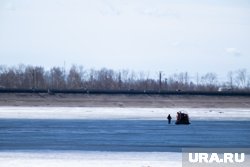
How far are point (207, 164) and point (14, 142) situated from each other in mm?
12366

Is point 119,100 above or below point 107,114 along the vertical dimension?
above

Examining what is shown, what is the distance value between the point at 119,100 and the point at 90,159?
7272cm

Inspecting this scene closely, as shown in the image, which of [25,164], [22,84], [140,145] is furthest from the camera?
[22,84]

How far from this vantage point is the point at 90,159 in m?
24.1

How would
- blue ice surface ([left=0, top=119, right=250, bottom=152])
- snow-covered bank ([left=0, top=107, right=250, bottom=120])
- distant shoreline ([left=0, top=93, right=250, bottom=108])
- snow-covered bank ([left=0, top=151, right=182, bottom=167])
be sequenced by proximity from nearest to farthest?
snow-covered bank ([left=0, top=151, right=182, bottom=167]), blue ice surface ([left=0, top=119, right=250, bottom=152]), snow-covered bank ([left=0, top=107, right=250, bottom=120]), distant shoreline ([left=0, top=93, right=250, bottom=108])

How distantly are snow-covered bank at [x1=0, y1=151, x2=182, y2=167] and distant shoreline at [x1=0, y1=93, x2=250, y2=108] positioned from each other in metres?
65.1

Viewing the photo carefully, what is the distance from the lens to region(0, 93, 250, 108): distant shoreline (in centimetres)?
9344

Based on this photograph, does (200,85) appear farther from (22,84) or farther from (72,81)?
(22,84)

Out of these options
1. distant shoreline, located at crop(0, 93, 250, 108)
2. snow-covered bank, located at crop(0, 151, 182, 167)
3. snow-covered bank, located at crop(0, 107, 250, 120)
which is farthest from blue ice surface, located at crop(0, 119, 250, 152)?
distant shoreline, located at crop(0, 93, 250, 108)

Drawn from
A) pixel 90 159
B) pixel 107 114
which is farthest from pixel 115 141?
pixel 107 114

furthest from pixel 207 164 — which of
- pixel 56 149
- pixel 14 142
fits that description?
pixel 14 142

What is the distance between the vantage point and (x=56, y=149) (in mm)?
27844

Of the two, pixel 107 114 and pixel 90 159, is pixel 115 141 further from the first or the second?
pixel 107 114

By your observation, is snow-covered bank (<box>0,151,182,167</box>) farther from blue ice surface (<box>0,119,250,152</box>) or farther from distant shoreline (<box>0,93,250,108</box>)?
distant shoreline (<box>0,93,250,108</box>)
